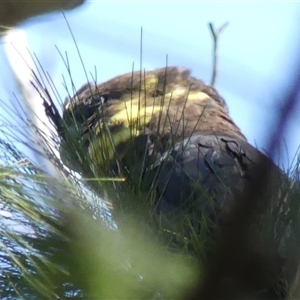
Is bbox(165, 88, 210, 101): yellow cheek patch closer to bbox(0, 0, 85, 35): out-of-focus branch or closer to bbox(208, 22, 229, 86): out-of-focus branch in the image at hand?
bbox(208, 22, 229, 86): out-of-focus branch

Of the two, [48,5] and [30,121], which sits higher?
[48,5]

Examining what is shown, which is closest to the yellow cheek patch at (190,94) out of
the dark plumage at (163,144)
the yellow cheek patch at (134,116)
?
the dark plumage at (163,144)

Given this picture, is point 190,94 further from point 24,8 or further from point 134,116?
point 24,8

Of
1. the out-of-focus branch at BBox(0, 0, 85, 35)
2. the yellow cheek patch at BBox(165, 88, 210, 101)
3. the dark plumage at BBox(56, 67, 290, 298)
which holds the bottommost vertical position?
the yellow cheek patch at BBox(165, 88, 210, 101)

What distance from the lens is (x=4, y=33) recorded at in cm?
92

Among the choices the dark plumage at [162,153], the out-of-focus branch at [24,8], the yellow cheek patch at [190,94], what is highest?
the out-of-focus branch at [24,8]

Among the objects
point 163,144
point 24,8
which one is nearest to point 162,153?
point 163,144

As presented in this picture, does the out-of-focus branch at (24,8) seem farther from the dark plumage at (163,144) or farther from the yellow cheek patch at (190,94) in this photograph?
the yellow cheek patch at (190,94)

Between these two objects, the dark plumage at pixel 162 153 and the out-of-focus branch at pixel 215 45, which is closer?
the dark plumage at pixel 162 153

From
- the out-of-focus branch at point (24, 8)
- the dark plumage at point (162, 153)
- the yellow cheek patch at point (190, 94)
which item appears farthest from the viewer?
the yellow cheek patch at point (190, 94)

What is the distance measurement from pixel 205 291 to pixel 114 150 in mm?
315

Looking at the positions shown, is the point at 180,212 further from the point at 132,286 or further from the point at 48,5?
the point at 48,5

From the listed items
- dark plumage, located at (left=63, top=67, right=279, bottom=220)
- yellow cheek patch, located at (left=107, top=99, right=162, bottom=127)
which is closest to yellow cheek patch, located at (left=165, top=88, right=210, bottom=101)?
dark plumage, located at (left=63, top=67, right=279, bottom=220)

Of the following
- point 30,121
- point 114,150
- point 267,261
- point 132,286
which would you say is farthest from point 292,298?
point 30,121
